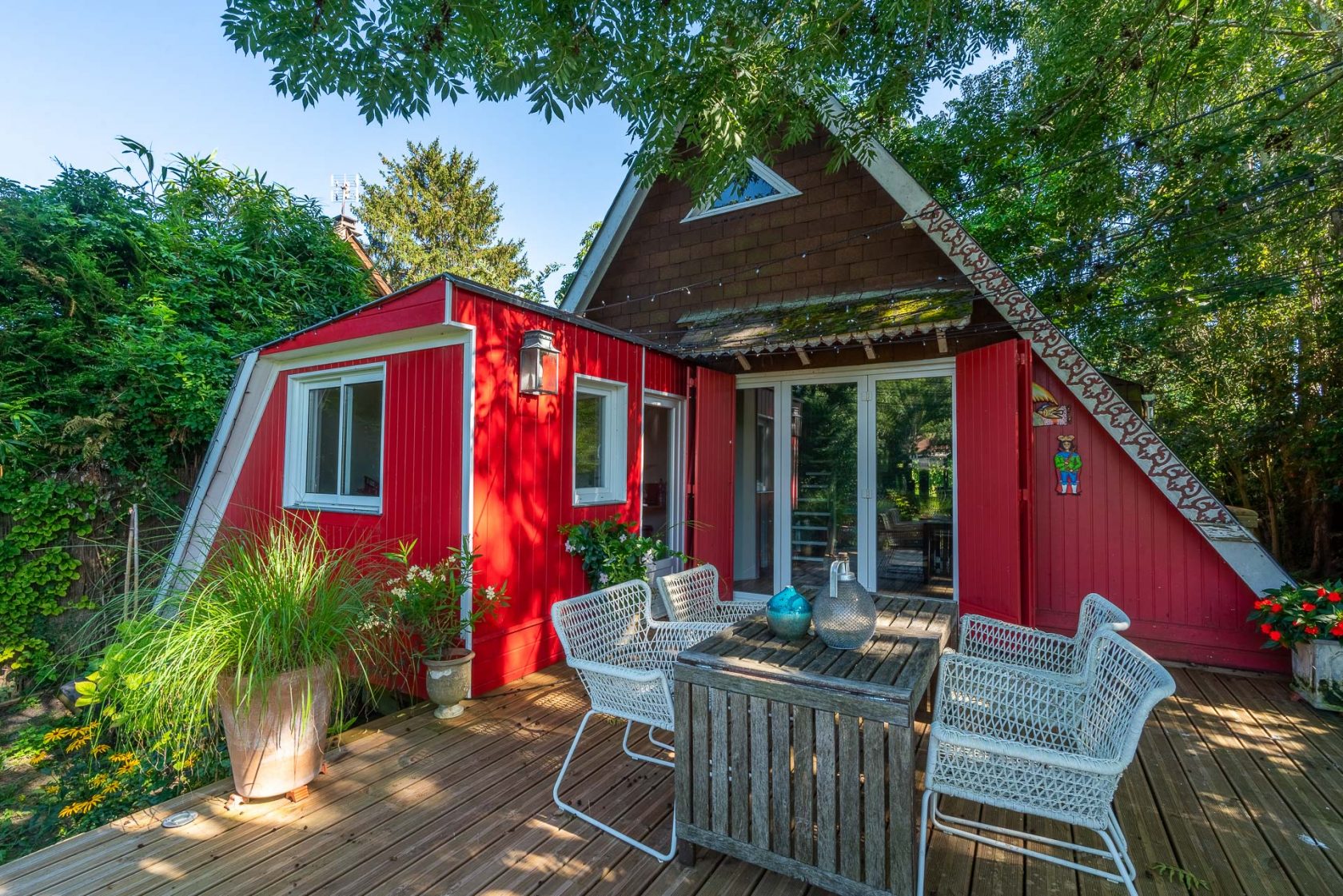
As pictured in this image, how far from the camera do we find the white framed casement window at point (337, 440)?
4.42m

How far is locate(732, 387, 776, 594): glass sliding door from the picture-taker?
A: 580cm

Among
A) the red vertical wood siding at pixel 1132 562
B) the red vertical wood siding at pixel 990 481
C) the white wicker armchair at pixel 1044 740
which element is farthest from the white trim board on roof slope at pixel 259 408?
the red vertical wood siding at pixel 1132 562

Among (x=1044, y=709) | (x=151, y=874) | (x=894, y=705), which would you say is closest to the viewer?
(x=894, y=705)

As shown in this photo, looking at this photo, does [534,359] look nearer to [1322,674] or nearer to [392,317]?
[392,317]

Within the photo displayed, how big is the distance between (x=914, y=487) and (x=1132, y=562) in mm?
1710

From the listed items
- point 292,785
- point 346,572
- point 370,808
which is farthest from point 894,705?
point 346,572

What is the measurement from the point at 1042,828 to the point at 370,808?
286 centimetres

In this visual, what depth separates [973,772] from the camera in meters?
1.84

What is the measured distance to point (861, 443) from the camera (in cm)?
528

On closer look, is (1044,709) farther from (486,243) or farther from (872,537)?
(486,243)

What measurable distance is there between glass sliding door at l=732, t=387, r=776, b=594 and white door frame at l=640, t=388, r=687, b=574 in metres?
0.61

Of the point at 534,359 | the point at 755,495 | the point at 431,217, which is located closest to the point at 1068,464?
the point at 755,495

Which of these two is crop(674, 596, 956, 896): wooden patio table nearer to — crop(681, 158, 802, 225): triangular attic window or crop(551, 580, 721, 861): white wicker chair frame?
crop(551, 580, 721, 861): white wicker chair frame

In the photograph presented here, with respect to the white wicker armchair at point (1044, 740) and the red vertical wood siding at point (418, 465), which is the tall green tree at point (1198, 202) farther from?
the red vertical wood siding at point (418, 465)
